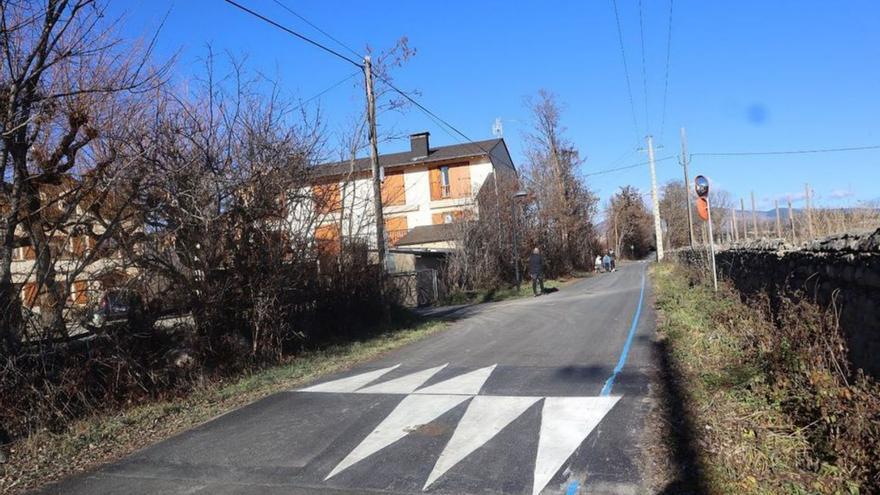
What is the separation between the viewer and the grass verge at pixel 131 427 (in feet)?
19.5

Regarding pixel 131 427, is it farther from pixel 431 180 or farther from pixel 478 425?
pixel 431 180

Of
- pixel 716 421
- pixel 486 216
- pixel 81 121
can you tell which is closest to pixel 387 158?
pixel 486 216

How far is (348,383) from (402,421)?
237 centimetres

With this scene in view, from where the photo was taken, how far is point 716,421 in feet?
18.9

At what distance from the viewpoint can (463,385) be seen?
26.6 feet

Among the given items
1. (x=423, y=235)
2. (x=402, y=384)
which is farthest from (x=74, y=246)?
(x=423, y=235)

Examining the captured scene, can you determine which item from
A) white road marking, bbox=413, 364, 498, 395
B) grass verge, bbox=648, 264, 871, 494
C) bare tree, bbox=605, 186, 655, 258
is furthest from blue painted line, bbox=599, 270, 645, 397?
bare tree, bbox=605, 186, 655, 258

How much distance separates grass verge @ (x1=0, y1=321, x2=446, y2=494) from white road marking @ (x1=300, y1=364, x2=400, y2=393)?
1.74ft

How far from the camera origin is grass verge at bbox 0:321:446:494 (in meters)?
5.95

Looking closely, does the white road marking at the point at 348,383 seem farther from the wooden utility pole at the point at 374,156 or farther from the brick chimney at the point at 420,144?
the brick chimney at the point at 420,144

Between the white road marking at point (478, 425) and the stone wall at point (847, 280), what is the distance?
3.19 meters

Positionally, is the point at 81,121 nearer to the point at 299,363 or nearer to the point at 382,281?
the point at 299,363

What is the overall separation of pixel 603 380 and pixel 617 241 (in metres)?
Answer: 85.7

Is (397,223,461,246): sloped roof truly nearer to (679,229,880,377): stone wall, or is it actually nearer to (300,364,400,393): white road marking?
(300,364,400,393): white road marking
